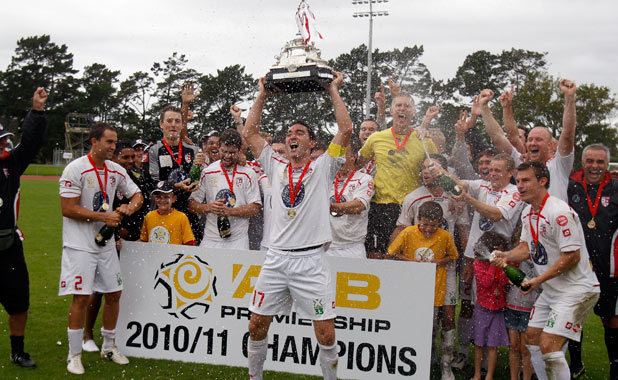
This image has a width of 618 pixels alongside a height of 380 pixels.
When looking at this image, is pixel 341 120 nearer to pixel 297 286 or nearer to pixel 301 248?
pixel 301 248

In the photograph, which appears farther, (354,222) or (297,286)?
(354,222)

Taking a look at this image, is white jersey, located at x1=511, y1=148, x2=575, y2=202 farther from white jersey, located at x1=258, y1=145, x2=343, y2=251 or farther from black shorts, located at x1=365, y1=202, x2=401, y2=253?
white jersey, located at x1=258, y1=145, x2=343, y2=251

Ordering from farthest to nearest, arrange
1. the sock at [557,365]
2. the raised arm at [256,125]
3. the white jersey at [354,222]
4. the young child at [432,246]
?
the white jersey at [354,222], the young child at [432,246], the raised arm at [256,125], the sock at [557,365]

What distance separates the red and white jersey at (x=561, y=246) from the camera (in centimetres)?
462

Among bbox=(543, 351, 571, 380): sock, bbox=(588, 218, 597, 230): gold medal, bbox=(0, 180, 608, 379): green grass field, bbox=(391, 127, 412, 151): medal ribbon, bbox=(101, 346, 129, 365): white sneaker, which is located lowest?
bbox=(0, 180, 608, 379): green grass field

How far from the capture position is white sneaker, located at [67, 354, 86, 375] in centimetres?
562

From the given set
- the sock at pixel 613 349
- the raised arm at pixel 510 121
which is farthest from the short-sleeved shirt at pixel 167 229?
the sock at pixel 613 349

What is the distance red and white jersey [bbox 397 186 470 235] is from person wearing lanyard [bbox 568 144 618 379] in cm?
133

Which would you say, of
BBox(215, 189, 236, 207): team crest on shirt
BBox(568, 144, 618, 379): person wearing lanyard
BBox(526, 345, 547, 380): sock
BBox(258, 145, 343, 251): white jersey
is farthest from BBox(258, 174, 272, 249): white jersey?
BBox(568, 144, 618, 379): person wearing lanyard

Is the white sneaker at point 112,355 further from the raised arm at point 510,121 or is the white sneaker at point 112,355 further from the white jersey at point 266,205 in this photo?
the raised arm at point 510,121

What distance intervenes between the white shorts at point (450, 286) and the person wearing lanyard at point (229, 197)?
2.35 metres

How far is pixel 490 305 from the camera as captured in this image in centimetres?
571

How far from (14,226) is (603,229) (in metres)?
6.14

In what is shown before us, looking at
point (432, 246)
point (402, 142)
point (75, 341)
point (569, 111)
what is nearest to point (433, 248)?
point (432, 246)
